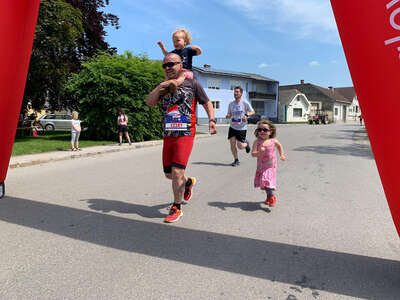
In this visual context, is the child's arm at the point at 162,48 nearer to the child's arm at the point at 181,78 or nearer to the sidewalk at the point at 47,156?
the child's arm at the point at 181,78

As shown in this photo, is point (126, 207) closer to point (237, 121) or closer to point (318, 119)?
point (237, 121)

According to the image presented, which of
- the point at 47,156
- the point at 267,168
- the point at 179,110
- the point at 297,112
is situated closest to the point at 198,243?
the point at 179,110

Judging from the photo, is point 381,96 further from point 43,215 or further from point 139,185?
point 139,185

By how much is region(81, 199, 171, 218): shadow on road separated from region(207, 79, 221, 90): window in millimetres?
43233

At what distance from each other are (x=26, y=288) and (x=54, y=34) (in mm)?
14202

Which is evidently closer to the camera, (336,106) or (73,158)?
(73,158)

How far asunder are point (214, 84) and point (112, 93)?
112 feet

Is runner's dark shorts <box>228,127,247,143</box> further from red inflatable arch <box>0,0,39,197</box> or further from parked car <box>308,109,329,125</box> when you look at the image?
parked car <box>308,109,329,125</box>

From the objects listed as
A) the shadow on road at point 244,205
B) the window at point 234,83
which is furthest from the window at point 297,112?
the shadow on road at point 244,205

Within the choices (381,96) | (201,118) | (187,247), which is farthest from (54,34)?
(201,118)

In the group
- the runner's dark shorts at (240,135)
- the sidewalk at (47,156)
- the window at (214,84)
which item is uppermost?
the window at (214,84)

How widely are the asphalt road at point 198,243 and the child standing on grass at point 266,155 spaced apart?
0.32 metres

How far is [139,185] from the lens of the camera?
227 inches

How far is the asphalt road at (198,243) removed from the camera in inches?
89.7
